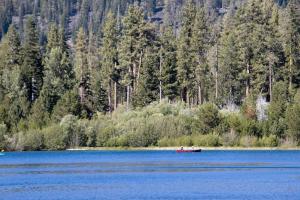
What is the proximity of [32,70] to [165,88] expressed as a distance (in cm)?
2374

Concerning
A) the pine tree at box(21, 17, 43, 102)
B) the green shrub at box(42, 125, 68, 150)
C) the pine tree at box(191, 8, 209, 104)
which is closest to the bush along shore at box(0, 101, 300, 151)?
the green shrub at box(42, 125, 68, 150)

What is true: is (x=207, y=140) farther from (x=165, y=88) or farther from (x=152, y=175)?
(x=152, y=175)

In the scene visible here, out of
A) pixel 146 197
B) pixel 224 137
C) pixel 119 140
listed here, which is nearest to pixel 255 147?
→ pixel 224 137

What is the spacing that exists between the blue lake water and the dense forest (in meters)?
5.81

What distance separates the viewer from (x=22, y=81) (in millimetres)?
149875

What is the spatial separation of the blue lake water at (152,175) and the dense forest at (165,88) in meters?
5.81

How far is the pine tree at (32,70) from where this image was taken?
498 ft

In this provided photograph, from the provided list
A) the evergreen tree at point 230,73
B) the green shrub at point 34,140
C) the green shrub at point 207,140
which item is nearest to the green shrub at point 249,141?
the green shrub at point 207,140

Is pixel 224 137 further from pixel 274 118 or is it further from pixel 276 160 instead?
pixel 276 160

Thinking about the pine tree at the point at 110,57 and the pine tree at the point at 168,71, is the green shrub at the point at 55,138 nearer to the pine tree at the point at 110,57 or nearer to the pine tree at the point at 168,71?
the pine tree at the point at 168,71

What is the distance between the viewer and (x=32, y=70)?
153m

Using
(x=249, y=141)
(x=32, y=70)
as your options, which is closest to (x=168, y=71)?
(x=32, y=70)

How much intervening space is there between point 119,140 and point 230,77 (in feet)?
86.1

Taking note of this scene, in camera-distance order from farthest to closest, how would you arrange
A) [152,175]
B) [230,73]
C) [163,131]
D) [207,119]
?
[230,73], [163,131], [207,119], [152,175]
